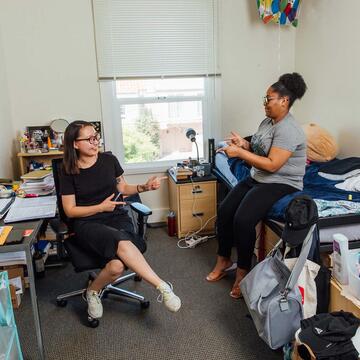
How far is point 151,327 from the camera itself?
82.7 inches

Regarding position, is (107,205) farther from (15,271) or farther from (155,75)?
(155,75)

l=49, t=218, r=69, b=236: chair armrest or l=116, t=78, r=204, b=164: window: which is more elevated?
l=116, t=78, r=204, b=164: window

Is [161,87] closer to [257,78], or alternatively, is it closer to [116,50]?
[116,50]

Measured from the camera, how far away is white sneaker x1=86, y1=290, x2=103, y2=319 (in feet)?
6.90

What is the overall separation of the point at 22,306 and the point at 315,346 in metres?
1.77

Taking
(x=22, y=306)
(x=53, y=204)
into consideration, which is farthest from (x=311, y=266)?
(x=22, y=306)

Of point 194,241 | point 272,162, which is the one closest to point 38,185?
point 194,241

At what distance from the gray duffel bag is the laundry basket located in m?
1.08

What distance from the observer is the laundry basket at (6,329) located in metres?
1.45

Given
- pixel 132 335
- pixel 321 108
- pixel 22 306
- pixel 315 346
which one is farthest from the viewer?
pixel 321 108

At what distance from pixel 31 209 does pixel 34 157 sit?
1.25 meters

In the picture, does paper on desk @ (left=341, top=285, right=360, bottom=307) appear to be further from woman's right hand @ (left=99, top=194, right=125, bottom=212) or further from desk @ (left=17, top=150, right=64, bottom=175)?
desk @ (left=17, top=150, right=64, bottom=175)

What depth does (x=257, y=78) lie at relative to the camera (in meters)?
3.61

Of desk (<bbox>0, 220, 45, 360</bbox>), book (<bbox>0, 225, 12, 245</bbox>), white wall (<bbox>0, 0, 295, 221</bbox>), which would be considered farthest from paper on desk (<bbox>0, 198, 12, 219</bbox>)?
white wall (<bbox>0, 0, 295, 221</bbox>)
